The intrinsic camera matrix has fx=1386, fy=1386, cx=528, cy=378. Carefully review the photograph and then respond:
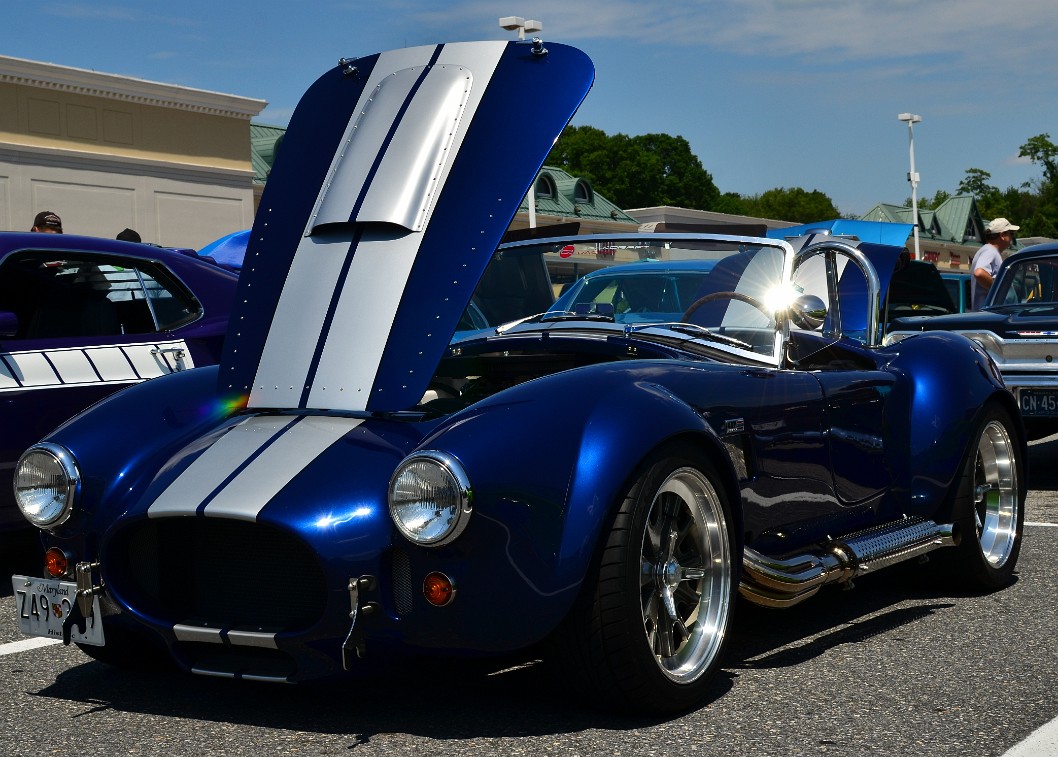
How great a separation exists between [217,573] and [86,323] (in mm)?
2919

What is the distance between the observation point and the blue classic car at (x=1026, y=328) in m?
9.05

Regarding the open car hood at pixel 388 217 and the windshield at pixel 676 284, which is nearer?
the open car hood at pixel 388 217

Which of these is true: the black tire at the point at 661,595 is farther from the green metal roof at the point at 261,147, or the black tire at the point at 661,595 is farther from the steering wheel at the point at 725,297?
the green metal roof at the point at 261,147

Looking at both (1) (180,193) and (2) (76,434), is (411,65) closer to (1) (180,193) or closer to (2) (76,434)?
(2) (76,434)

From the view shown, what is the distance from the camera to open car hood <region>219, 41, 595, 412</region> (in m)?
4.34

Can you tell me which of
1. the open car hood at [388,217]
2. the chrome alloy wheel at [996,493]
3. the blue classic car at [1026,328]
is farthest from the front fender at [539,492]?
the blue classic car at [1026,328]

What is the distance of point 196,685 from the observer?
4.21 meters

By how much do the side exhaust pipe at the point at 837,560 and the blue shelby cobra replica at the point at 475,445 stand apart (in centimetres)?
1

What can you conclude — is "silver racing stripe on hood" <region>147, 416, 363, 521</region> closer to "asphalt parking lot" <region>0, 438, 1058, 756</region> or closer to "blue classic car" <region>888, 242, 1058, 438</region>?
"asphalt parking lot" <region>0, 438, 1058, 756</region>

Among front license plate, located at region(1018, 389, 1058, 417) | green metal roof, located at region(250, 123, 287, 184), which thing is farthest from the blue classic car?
green metal roof, located at region(250, 123, 287, 184)

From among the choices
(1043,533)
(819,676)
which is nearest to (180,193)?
(1043,533)

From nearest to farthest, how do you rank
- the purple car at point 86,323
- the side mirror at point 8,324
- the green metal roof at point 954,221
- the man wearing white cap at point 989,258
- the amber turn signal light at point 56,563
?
the amber turn signal light at point 56,563 → the side mirror at point 8,324 → the purple car at point 86,323 → the man wearing white cap at point 989,258 → the green metal roof at point 954,221

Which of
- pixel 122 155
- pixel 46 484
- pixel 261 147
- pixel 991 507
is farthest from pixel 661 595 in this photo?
pixel 261 147

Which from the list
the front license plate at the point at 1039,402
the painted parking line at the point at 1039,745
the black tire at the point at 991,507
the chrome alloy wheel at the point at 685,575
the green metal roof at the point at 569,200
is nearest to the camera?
the painted parking line at the point at 1039,745
